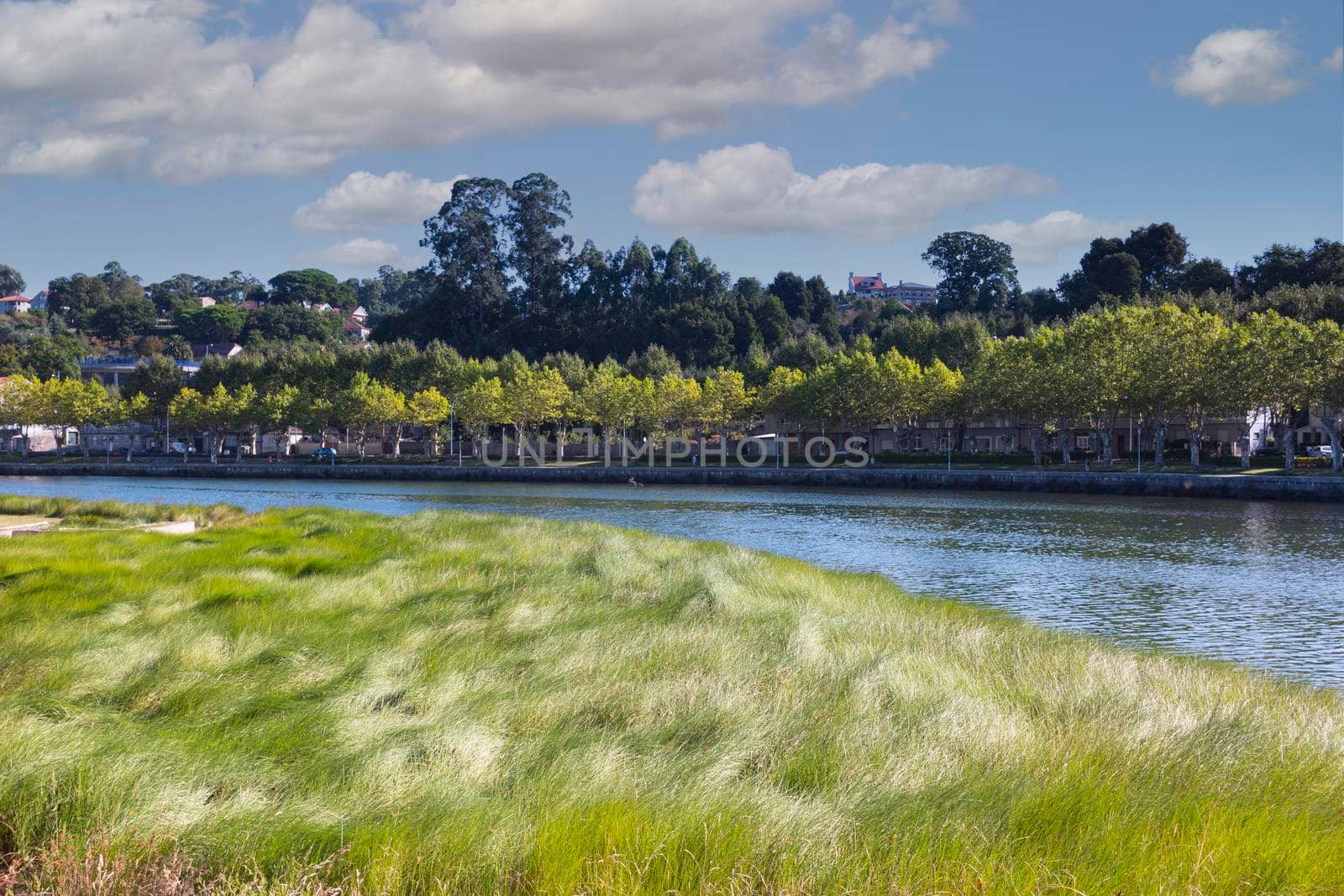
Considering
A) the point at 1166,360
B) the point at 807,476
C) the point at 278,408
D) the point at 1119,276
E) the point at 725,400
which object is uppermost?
the point at 1119,276

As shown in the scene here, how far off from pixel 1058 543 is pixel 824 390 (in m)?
47.3

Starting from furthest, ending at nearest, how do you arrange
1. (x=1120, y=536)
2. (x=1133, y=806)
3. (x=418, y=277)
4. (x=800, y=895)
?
(x=418, y=277) < (x=1120, y=536) < (x=1133, y=806) < (x=800, y=895)

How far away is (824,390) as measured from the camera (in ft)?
247

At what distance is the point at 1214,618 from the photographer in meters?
16.6

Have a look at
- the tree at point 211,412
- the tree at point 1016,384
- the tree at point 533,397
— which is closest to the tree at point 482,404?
the tree at point 533,397

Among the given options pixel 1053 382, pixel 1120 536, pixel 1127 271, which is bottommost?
pixel 1120 536

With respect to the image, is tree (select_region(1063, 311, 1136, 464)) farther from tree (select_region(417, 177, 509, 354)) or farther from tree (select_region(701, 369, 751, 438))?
tree (select_region(417, 177, 509, 354))

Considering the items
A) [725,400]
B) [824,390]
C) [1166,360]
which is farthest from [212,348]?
[1166,360]

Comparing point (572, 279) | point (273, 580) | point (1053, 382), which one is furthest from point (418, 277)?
point (273, 580)

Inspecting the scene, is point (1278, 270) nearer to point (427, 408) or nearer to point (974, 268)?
point (974, 268)

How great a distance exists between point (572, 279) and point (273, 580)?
107098 millimetres

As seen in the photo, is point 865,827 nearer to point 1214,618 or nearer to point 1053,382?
point 1214,618

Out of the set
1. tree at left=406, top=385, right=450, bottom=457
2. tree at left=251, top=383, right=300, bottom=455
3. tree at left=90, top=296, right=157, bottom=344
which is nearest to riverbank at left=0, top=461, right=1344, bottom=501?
tree at left=251, top=383, right=300, bottom=455

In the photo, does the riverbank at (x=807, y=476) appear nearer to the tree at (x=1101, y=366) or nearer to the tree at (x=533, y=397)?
the tree at (x=1101, y=366)
